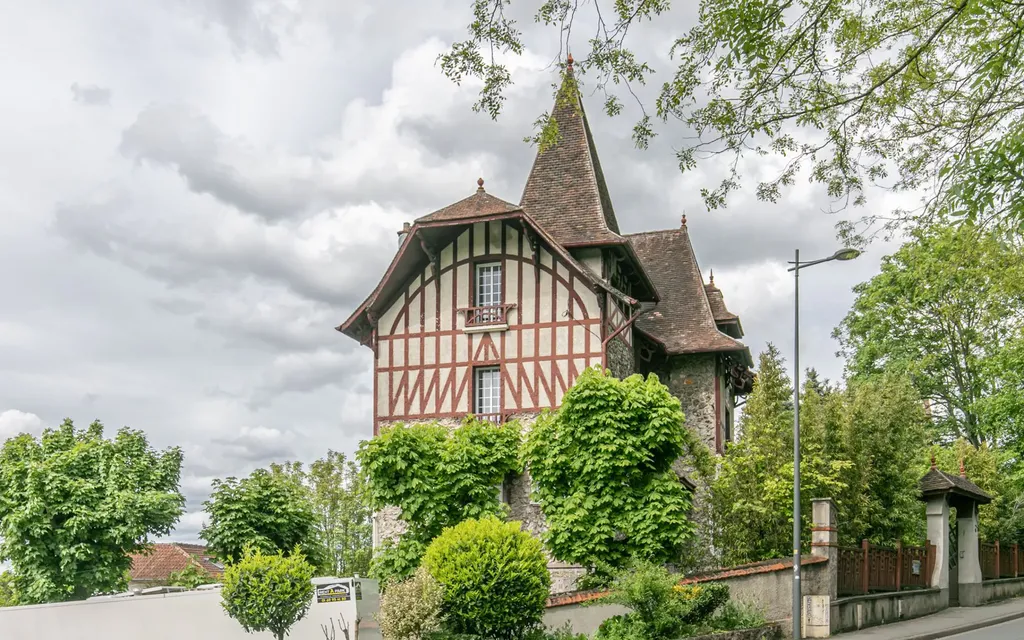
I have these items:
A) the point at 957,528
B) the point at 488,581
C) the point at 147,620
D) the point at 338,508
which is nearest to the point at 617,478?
the point at 488,581

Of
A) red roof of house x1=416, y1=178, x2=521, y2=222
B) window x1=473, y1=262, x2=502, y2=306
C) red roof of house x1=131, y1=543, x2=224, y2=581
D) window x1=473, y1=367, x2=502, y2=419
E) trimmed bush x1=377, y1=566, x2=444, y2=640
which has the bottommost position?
red roof of house x1=131, y1=543, x2=224, y2=581

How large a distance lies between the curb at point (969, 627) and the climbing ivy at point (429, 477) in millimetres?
9859

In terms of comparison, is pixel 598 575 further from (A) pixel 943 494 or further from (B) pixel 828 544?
(A) pixel 943 494

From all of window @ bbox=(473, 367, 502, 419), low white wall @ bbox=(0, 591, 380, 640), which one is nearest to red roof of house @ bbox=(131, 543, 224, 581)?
window @ bbox=(473, 367, 502, 419)

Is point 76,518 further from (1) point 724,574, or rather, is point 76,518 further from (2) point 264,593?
(1) point 724,574

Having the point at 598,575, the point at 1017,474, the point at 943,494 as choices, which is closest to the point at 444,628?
the point at 598,575

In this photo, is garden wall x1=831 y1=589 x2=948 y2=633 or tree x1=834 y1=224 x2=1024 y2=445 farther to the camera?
tree x1=834 y1=224 x2=1024 y2=445

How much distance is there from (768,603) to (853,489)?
19.1ft

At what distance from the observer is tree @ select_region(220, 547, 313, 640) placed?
71.8 ft

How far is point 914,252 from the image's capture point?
14.2 metres

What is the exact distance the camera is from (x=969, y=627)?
23.6 m

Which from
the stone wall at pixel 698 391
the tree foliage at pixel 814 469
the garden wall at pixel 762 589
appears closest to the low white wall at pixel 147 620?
the garden wall at pixel 762 589

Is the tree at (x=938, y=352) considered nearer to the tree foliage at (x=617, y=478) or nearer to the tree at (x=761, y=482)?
the tree at (x=761, y=482)

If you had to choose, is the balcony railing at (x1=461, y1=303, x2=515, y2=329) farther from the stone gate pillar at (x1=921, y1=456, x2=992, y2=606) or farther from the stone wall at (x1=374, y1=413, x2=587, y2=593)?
the stone gate pillar at (x1=921, y1=456, x2=992, y2=606)
